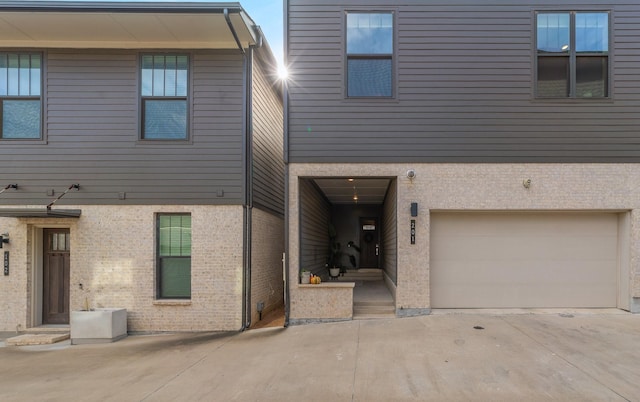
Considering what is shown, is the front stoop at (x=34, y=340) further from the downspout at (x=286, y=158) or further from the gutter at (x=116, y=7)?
the gutter at (x=116, y=7)

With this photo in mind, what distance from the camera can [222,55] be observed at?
8180mm

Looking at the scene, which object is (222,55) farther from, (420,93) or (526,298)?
(526,298)

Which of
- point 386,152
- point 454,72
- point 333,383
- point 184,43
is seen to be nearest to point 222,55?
point 184,43

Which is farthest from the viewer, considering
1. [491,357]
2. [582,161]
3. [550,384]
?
[582,161]

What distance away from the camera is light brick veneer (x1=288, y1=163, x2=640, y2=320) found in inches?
305

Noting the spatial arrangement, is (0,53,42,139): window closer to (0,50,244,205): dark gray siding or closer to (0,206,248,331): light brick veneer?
(0,50,244,205): dark gray siding

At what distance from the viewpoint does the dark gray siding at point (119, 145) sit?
8.07m

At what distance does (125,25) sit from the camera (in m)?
7.59

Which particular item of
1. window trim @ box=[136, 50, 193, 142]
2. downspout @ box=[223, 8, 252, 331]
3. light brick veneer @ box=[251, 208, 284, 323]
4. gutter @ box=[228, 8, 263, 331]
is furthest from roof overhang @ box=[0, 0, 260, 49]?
light brick veneer @ box=[251, 208, 284, 323]

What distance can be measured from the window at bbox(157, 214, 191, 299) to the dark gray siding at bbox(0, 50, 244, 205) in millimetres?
475

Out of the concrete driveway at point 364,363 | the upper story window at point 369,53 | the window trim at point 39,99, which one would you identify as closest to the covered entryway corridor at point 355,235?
the concrete driveway at point 364,363

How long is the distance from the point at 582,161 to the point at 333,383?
6599 mm

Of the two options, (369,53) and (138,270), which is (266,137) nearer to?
(369,53)

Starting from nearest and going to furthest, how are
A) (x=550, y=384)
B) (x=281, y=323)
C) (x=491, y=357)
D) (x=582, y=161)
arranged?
(x=550, y=384) < (x=491, y=357) < (x=582, y=161) < (x=281, y=323)
